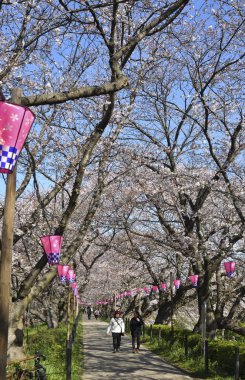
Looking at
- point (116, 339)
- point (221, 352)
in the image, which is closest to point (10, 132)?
point (221, 352)

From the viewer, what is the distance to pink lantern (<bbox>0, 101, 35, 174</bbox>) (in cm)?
469

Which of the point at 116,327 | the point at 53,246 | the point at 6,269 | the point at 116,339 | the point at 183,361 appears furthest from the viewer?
the point at 116,339

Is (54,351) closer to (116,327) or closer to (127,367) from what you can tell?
(116,327)

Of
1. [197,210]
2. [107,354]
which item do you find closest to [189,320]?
[107,354]

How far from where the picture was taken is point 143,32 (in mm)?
7414

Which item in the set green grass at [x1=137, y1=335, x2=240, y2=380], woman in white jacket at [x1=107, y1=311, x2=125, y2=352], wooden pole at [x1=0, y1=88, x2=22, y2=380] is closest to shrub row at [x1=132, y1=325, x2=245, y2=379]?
green grass at [x1=137, y1=335, x2=240, y2=380]

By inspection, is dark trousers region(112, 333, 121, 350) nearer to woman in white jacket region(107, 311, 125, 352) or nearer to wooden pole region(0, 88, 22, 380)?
woman in white jacket region(107, 311, 125, 352)

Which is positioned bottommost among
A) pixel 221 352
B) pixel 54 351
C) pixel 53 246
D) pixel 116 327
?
pixel 54 351

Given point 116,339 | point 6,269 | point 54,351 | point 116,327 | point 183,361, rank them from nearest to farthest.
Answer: point 6,269
point 183,361
point 54,351
point 116,327
point 116,339

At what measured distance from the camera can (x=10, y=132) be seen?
15.5 feet

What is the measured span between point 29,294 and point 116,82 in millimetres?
4914

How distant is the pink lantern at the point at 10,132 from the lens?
15.4ft

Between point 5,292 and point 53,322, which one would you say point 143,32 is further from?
point 53,322

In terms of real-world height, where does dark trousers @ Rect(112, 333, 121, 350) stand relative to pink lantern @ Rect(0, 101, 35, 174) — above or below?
below
